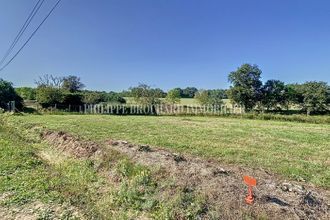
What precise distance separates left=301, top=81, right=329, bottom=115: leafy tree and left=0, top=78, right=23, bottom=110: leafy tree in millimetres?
47857

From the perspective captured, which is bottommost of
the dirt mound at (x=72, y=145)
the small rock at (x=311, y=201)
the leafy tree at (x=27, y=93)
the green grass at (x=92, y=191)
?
the green grass at (x=92, y=191)

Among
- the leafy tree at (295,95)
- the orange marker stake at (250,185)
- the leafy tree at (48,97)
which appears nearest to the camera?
the orange marker stake at (250,185)

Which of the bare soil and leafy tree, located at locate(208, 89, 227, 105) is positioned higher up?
leafy tree, located at locate(208, 89, 227, 105)

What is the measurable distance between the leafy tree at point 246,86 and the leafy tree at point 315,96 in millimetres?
8347

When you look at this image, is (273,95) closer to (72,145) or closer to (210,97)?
(210,97)

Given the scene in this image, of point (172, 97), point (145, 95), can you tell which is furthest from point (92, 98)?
point (172, 97)

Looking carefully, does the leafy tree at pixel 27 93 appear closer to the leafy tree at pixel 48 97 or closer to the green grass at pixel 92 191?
the leafy tree at pixel 48 97

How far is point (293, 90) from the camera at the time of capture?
57.2 meters

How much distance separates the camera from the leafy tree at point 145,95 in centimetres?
4938

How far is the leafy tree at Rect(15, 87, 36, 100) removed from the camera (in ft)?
170

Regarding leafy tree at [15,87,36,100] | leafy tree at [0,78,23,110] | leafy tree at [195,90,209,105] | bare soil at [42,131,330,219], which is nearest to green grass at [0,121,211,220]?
bare soil at [42,131,330,219]

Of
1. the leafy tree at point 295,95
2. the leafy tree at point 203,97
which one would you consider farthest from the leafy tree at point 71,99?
the leafy tree at point 295,95

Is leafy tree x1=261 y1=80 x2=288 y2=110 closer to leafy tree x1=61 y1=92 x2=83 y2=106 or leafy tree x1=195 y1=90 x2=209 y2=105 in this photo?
leafy tree x1=195 y1=90 x2=209 y2=105

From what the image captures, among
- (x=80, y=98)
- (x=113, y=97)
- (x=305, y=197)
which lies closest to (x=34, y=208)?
(x=305, y=197)
